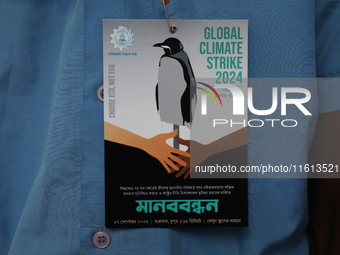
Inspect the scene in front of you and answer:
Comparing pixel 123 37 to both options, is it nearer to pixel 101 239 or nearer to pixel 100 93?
pixel 100 93

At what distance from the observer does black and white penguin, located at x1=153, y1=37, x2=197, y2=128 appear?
→ 1.73 feet

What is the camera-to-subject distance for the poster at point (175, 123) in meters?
0.53

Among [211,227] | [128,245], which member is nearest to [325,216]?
[211,227]

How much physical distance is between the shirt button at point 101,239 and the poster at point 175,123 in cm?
2

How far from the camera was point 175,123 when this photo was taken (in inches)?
21.1

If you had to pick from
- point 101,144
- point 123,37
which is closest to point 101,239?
point 101,144

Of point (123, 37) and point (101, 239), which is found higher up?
point (123, 37)

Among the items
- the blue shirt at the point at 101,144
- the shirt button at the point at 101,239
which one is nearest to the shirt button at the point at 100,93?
the blue shirt at the point at 101,144

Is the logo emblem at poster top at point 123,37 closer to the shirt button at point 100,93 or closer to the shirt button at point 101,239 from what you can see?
the shirt button at point 100,93

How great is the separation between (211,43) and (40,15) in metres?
0.23

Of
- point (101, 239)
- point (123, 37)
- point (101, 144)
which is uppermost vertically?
point (123, 37)

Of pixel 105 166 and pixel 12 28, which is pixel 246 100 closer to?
pixel 105 166

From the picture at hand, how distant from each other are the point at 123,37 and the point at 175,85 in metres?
0.08

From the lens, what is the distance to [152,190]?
→ 1.77 feet
